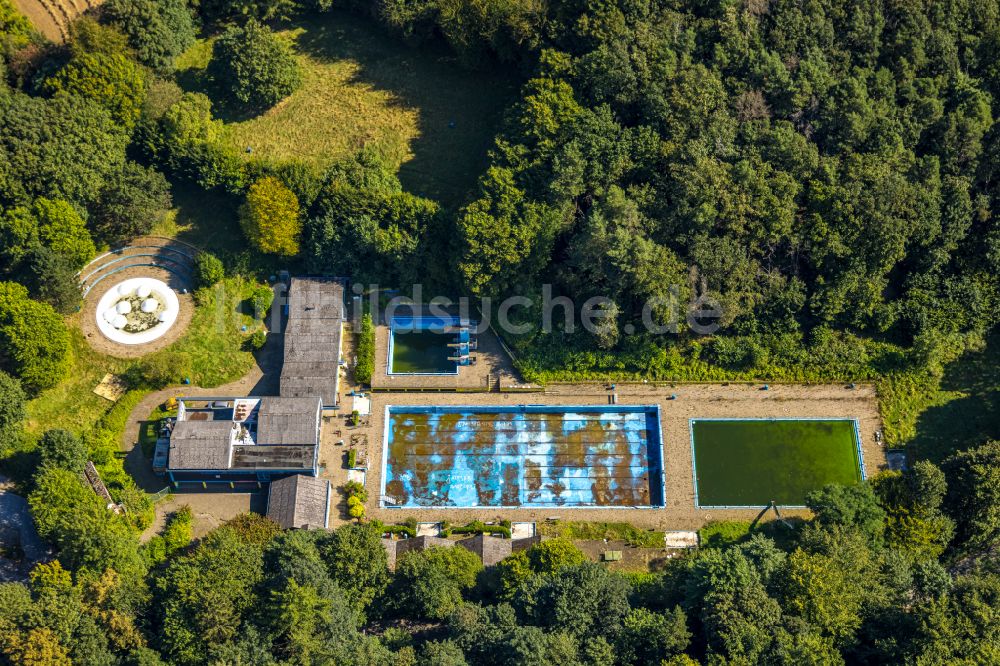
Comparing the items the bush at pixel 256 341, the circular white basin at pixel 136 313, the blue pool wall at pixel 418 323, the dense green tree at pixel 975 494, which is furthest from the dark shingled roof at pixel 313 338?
the dense green tree at pixel 975 494

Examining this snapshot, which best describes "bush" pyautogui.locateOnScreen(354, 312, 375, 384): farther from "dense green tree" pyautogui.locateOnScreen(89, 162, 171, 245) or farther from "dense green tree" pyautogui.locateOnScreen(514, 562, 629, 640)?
"dense green tree" pyautogui.locateOnScreen(514, 562, 629, 640)

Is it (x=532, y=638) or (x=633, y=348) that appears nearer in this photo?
(x=532, y=638)

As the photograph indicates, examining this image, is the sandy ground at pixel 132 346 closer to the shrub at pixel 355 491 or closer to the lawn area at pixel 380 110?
the lawn area at pixel 380 110

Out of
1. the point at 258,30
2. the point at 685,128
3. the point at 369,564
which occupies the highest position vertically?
the point at 258,30

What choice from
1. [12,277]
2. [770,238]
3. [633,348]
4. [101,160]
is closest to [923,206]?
[770,238]

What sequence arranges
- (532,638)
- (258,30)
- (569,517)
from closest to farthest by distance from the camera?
(532,638) → (569,517) → (258,30)

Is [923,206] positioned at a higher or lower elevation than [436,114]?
lower

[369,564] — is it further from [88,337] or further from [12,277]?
[12,277]
